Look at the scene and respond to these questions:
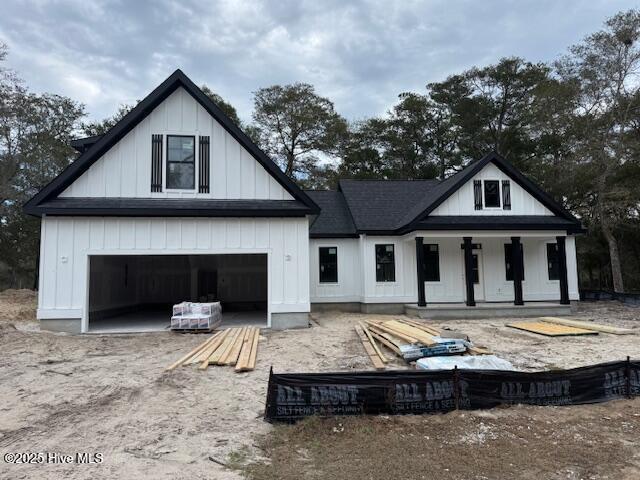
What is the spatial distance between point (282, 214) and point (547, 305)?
10.6 metres

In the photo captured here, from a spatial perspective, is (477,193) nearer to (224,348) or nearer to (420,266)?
(420,266)

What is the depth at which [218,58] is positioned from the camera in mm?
17375

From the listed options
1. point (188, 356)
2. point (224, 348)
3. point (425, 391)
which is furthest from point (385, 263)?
point (425, 391)

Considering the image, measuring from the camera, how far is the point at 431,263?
17328mm

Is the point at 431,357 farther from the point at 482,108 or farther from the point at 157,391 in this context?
the point at 482,108

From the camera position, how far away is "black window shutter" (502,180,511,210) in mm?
16500

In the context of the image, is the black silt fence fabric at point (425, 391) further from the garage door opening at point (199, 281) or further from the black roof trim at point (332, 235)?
the garage door opening at point (199, 281)

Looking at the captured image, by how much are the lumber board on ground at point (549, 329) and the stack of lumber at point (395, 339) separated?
3352 millimetres

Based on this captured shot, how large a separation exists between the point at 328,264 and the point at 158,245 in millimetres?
7551

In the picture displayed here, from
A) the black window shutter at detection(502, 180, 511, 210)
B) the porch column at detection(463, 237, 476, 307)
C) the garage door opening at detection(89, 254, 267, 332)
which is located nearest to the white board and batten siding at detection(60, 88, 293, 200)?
the garage door opening at detection(89, 254, 267, 332)

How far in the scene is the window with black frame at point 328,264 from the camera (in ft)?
57.9

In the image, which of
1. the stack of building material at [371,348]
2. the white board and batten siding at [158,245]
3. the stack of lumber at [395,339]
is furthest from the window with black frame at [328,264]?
the stack of building material at [371,348]

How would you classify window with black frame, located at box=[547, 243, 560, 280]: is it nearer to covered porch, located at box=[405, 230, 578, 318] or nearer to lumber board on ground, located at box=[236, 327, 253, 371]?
covered porch, located at box=[405, 230, 578, 318]

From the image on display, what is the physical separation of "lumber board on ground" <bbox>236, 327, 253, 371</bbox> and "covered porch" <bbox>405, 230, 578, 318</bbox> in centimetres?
704
